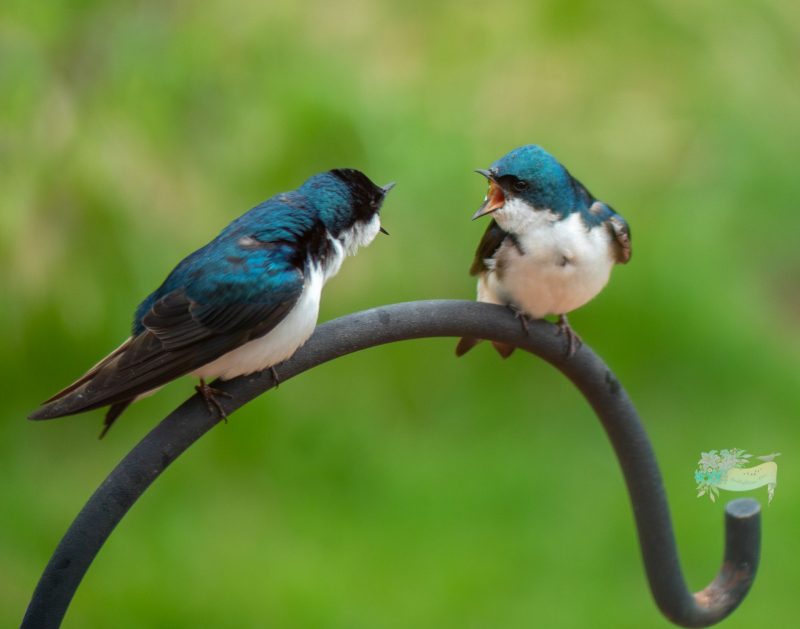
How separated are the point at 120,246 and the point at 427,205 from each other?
99cm

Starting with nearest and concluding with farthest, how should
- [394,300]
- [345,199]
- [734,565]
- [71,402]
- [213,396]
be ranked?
[71,402], [213,396], [345,199], [734,565], [394,300]

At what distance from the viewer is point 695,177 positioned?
4.80m

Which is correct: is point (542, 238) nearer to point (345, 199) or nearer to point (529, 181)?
point (529, 181)

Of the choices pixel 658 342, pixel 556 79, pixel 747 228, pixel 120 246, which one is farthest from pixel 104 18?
pixel 747 228

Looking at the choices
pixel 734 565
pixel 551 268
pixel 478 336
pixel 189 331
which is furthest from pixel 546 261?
pixel 189 331

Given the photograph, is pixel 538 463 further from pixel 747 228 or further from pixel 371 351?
pixel 747 228

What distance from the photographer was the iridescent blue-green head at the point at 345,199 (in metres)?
2.27

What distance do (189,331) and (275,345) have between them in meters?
0.14

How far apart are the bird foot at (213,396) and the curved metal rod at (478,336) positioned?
15mm

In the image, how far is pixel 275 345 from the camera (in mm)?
2160

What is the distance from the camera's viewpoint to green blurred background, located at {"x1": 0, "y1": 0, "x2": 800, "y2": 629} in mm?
3900

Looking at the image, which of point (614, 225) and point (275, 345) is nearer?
point (275, 345)

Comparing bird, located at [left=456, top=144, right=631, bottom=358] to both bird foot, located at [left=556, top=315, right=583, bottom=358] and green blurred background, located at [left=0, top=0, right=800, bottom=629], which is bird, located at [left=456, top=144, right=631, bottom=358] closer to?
bird foot, located at [left=556, top=315, right=583, bottom=358]

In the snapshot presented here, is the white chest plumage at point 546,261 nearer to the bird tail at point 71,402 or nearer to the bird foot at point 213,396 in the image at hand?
the bird foot at point 213,396
